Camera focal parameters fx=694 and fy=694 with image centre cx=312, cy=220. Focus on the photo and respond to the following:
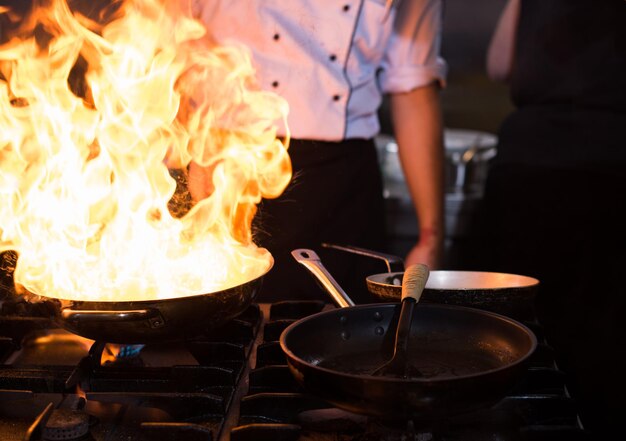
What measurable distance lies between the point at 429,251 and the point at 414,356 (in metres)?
1.13

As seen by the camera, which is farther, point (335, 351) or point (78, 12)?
point (78, 12)

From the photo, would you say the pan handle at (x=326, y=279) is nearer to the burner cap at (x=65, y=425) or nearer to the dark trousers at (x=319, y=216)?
the burner cap at (x=65, y=425)

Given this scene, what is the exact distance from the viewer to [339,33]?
2080mm

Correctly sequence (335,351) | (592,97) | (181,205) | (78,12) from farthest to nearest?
(592,97), (78,12), (181,205), (335,351)

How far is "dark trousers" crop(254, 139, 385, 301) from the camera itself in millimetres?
2061

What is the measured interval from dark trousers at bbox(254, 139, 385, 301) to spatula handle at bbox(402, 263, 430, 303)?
2.60ft

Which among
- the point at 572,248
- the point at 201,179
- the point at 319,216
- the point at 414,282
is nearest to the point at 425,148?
the point at 319,216

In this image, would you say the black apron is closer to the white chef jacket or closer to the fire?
the white chef jacket

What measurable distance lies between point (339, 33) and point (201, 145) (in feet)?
1.83

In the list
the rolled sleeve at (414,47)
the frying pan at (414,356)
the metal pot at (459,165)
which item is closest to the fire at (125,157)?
the frying pan at (414,356)

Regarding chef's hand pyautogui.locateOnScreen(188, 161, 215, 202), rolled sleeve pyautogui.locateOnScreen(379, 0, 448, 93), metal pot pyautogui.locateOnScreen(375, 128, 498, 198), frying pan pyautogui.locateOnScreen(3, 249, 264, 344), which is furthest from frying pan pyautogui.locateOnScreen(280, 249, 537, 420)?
metal pot pyautogui.locateOnScreen(375, 128, 498, 198)

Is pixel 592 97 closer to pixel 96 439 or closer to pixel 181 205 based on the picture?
pixel 181 205

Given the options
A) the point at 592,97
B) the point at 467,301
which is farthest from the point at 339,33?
the point at 467,301

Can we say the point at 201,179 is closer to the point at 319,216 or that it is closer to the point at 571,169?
the point at 319,216
